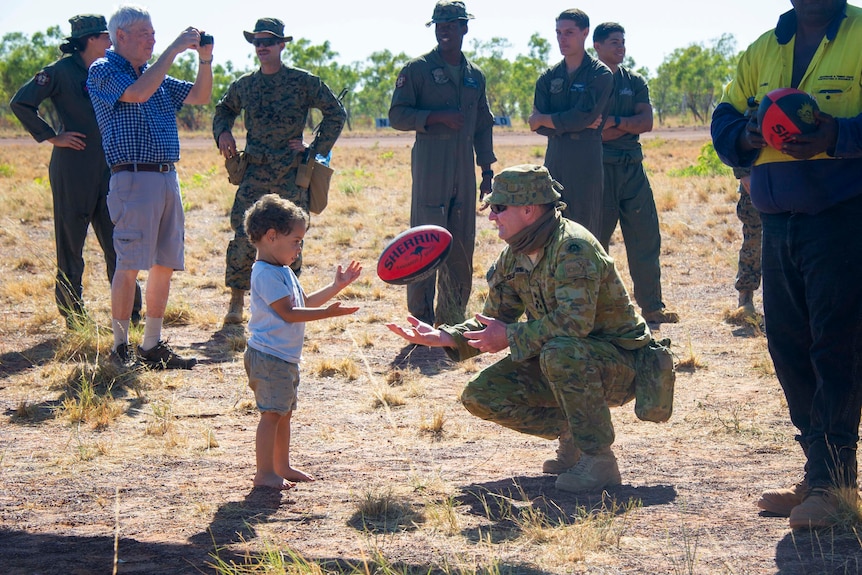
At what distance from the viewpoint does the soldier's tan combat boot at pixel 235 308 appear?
938 centimetres

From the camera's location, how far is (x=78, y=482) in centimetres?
526

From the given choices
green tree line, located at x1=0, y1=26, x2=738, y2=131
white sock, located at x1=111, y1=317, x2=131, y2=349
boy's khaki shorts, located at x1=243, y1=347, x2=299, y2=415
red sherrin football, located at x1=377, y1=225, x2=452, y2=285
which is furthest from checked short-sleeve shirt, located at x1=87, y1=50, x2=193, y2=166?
green tree line, located at x1=0, y1=26, x2=738, y2=131

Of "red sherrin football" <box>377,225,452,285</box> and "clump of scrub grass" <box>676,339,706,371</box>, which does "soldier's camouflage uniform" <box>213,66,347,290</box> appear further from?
"clump of scrub grass" <box>676,339,706,371</box>

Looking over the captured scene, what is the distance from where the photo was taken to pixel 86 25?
27.9 feet

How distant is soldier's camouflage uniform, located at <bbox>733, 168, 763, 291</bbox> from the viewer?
30.1 feet

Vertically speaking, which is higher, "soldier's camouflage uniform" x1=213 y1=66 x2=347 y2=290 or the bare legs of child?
"soldier's camouflage uniform" x1=213 y1=66 x2=347 y2=290

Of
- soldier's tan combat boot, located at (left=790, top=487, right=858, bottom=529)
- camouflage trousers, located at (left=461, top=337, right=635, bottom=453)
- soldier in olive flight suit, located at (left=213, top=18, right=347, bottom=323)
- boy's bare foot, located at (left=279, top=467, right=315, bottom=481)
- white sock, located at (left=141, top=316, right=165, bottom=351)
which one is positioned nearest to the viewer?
soldier's tan combat boot, located at (left=790, top=487, right=858, bottom=529)

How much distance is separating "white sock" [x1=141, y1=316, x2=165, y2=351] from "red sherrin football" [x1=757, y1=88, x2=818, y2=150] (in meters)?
4.91

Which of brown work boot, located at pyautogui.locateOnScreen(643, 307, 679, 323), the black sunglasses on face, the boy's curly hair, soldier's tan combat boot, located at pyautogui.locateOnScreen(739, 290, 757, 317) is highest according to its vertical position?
the black sunglasses on face

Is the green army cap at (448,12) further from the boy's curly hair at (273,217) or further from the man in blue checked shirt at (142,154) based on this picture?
the boy's curly hair at (273,217)

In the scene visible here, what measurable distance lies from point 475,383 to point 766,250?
1536 mm

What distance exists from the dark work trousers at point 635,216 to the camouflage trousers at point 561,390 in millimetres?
4143

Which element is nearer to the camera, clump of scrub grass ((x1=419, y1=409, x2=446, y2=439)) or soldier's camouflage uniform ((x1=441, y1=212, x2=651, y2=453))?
soldier's camouflage uniform ((x1=441, y1=212, x2=651, y2=453))

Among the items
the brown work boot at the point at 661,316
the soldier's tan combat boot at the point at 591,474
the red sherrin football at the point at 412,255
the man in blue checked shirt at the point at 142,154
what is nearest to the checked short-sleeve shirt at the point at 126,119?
the man in blue checked shirt at the point at 142,154
